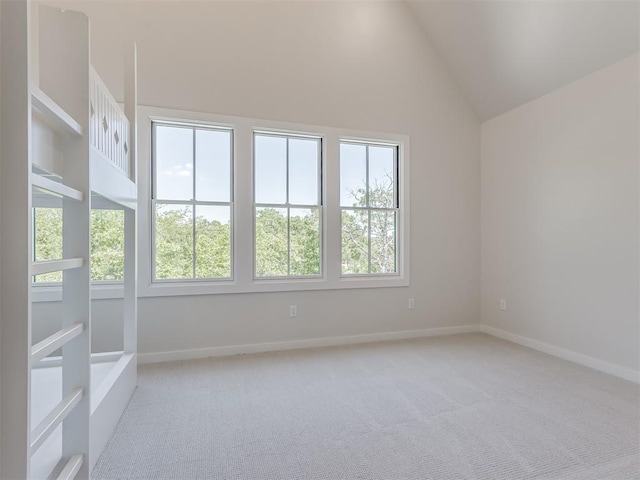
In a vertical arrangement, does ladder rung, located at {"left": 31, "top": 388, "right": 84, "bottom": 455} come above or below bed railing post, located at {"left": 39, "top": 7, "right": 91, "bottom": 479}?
below

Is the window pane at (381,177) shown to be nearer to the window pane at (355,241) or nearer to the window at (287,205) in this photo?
the window pane at (355,241)

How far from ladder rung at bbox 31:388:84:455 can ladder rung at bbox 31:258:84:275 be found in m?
0.48

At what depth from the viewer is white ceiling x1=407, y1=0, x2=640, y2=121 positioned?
255 cm

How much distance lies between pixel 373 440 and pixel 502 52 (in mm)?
3561

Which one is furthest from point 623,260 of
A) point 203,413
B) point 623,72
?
point 203,413

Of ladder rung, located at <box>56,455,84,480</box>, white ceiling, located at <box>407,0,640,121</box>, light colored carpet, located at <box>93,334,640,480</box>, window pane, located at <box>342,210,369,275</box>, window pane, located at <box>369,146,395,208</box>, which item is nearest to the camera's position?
ladder rung, located at <box>56,455,84,480</box>

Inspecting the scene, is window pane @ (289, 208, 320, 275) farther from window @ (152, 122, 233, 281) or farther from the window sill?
window @ (152, 122, 233, 281)

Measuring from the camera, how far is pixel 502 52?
3219 millimetres

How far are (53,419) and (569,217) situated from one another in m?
3.79

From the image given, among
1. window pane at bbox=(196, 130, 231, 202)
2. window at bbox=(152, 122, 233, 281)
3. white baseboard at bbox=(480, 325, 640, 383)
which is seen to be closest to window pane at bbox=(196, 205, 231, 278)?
window at bbox=(152, 122, 233, 281)

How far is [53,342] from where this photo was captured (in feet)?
3.61

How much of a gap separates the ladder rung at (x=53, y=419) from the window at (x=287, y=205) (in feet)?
6.70

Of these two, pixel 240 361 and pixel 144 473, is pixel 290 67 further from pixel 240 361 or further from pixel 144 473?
pixel 144 473
